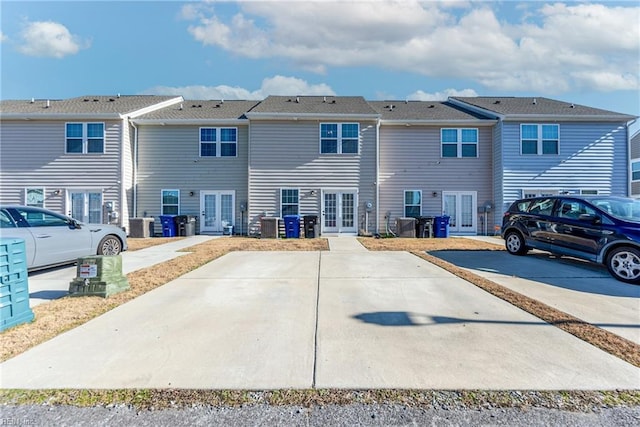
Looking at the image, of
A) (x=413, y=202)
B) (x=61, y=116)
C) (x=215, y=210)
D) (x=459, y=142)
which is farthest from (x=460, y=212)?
(x=61, y=116)

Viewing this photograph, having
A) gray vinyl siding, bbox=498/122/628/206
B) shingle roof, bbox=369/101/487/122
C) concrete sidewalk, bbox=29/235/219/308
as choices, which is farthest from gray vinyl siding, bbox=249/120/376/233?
gray vinyl siding, bbox=498/122/628/206

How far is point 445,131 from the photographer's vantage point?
626 inches

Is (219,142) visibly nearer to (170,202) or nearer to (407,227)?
(170,202)

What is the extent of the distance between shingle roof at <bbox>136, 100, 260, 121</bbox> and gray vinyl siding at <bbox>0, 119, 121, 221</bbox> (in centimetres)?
200

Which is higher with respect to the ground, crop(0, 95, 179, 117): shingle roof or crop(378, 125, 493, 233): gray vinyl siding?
crop(0, 95, 179, 117): shingle roof

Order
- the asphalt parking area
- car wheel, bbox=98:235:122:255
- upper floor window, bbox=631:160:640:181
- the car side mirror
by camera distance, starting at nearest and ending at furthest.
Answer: the asphalt parking area
the car side mirror
car wheel, bbox=98:235:122:255
upper floor window, bbox=631:160:640:181

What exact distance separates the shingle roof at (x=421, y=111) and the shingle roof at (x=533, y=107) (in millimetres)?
883

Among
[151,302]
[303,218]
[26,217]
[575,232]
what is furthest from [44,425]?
[303,218]

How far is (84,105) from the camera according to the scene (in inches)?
634

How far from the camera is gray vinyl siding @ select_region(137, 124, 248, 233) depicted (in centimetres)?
1562

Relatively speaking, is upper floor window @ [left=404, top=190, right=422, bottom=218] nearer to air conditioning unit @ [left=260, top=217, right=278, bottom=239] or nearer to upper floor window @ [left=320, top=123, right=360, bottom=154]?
upper floor window @ [left=320, top=123, right=360, bottom=154]

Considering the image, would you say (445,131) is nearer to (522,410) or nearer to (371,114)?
(371,114)

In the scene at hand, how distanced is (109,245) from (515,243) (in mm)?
10307

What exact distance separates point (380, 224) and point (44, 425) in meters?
14.1
